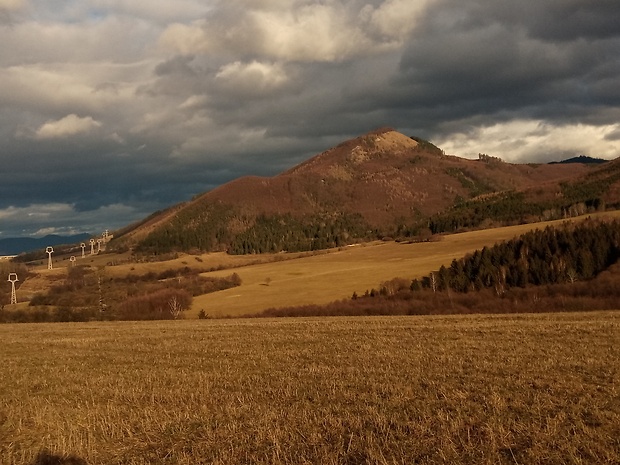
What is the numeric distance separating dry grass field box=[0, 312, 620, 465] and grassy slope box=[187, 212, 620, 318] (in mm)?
73795

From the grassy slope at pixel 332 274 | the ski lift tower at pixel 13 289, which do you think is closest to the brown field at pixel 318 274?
the grassy slope at pixel 332 274


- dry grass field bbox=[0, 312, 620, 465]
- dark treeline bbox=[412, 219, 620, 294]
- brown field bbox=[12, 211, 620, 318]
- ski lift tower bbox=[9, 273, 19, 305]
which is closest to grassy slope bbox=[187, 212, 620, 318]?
brown field bbox=[12, 211, 620, 318]

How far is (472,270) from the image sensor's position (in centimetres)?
11794

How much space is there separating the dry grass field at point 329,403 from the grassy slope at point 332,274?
242 feet

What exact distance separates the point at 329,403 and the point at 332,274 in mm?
123230

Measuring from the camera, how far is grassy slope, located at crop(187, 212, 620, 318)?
11322cm

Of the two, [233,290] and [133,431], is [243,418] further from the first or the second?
[233,290]

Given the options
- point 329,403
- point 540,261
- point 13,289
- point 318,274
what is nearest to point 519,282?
point 540,261

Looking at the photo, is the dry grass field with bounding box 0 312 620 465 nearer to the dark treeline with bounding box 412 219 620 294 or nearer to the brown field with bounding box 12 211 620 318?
the brown field with bounding box 12 211 620 318

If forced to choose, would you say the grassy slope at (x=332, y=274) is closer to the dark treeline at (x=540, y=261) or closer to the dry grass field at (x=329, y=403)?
the dark treeline at (x=540, y=261)

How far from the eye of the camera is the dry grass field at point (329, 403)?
12750 mm

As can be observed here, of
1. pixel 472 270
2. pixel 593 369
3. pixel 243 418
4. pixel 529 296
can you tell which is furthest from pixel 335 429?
pixel 472 270

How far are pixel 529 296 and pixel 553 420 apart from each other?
74894 millimetres

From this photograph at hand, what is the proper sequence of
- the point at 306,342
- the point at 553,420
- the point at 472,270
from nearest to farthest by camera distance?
1. the point at 553,420
2. the point at 306,342
3. the point at 472,270
